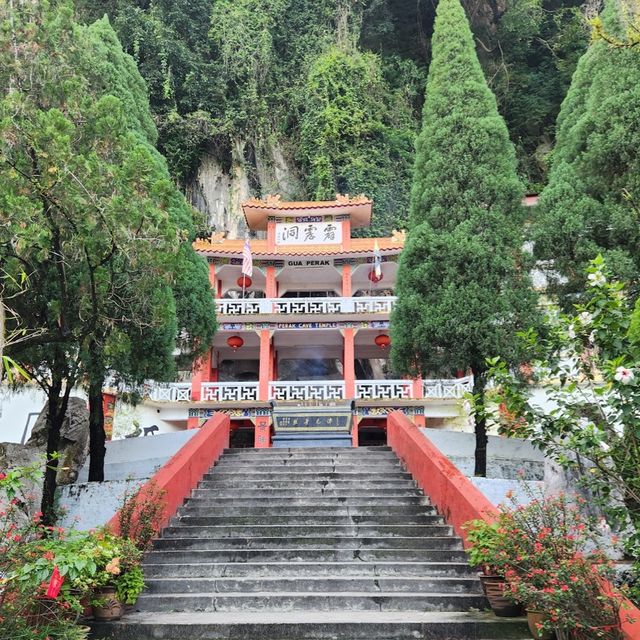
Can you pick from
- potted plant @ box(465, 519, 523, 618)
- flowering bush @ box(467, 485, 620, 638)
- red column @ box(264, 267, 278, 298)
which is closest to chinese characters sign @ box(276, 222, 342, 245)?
red column @ box(264, 267, 278, 298)

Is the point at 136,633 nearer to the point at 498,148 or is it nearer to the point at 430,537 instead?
the point at 430,537

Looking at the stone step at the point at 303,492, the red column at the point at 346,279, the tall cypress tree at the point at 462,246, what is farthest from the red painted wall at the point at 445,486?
the red column at the point at 346,279

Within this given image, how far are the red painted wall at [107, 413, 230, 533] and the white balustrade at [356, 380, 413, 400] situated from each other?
20.3ft

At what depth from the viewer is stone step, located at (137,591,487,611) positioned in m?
4.81

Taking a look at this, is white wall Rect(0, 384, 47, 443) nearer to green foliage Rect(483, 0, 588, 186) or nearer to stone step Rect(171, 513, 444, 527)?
stone step Rect(171, 513, 444, 527)

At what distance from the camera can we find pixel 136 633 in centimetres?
435

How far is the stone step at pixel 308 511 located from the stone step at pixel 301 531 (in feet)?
0.86

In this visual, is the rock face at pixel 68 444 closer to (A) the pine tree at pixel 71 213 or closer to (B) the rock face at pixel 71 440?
(B) the rock face at pixel 71 440

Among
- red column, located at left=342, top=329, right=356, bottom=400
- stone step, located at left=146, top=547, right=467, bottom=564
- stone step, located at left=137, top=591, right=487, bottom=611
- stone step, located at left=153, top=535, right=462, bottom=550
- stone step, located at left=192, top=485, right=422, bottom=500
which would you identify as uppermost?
red column, located at left=342, top=329, right=356, bottom=400

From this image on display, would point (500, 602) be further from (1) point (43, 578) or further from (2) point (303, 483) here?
(2) point (303, 483)

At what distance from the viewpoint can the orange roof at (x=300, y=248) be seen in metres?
16.7

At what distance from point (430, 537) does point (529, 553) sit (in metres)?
1.94

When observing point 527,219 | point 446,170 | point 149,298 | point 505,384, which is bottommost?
point 505,384

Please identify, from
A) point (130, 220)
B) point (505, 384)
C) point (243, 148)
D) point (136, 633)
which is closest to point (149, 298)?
point (130, 220)
